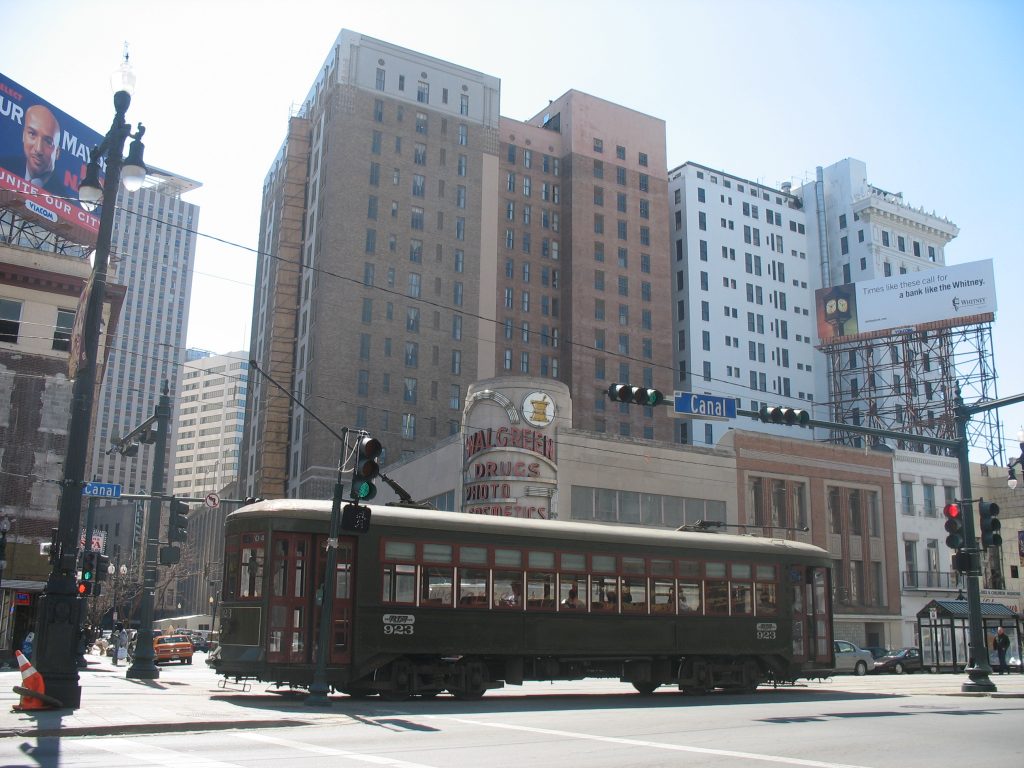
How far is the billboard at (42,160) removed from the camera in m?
45.8

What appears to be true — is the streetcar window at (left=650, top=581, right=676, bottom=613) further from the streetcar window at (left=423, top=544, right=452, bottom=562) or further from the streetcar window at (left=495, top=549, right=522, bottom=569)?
the streetcar window at (left=423, top=544, right=452, bottom=562)

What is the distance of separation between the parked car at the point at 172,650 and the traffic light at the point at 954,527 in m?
37.5

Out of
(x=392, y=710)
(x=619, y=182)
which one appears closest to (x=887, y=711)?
(x=392, y=710)

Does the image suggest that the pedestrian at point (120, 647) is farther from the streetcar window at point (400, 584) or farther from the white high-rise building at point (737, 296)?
the white high-rise building at point (737, 296)

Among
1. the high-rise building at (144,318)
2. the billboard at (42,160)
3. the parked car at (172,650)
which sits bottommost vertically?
the parked car at (172,650)

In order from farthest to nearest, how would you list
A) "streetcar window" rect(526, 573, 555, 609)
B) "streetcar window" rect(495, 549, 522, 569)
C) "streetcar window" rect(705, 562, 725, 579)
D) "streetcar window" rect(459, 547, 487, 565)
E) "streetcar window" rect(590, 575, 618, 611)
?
"streetcar window" rect(705, 562, 725, 579) → "streetcar window" rect(590, 575, 618, 611) → "streetcar window" rect(526, 573, 555, 609) → "streetcar window" rect(495, 549, 522, 569) → "streetcar window" rect(459, 547, 487, 565)

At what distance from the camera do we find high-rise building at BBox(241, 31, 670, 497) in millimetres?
79562

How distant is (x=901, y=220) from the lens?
354 ft

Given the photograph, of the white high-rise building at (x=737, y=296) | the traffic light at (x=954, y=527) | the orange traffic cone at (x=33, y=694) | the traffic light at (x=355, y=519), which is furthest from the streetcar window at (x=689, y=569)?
the white high-rise building at (x=737, y=296)

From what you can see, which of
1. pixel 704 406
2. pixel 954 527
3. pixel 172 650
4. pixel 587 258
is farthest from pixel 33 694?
pixel 587 258

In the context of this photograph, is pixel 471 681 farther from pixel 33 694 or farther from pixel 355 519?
pixel 33 694

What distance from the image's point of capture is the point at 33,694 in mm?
14945

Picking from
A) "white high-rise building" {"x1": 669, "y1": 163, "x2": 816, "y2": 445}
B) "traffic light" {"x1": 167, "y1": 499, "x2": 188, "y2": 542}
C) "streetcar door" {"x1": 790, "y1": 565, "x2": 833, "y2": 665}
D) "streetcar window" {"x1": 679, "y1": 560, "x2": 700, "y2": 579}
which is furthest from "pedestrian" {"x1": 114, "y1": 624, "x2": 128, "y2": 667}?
"white high-rise building" {"x1": 669, "y1": 163, "x2": 816, "y2": 445}

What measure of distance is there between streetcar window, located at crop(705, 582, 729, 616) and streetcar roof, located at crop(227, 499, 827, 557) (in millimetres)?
902
